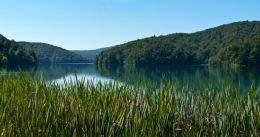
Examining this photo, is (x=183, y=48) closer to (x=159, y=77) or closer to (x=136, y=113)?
(x=159, y=77)

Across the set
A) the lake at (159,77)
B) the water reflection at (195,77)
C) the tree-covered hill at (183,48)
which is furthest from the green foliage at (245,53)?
the lake at (159,77)

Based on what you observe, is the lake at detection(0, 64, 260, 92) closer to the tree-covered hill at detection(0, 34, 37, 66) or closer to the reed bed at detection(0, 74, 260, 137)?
the reed bed at detection(0, 74, 260, 137)

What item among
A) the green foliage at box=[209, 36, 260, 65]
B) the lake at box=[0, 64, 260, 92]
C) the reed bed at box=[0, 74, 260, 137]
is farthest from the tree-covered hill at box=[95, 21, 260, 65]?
the reed bed at box=[0, 74, 260, 137]

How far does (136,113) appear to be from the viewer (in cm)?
627

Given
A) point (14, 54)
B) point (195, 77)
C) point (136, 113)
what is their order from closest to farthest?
point (136, 113) < point (195, 77) < point (14, 54)

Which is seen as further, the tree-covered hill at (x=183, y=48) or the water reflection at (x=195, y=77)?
the tree-covered hill at (x=183, y=48)

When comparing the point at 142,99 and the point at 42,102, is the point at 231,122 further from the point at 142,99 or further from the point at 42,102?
the point at 42,102

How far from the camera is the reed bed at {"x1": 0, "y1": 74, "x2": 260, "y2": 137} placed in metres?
6.01

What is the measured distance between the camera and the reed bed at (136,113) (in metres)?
6.01

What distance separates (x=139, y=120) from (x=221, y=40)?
15934 cm

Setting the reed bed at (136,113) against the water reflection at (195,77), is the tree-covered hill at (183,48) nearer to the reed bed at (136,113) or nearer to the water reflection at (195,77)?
the water reflection at (195,77)

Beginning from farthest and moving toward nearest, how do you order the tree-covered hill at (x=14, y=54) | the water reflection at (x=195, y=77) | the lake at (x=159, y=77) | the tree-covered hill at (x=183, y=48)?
the tree-covered hill at (x=183, y=48), the tree-covered hill at (x=14, y=54), the lake at (x=159, y=77), the water reflection at (x=195, y=77)

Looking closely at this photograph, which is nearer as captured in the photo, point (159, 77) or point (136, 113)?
point (136, 113)

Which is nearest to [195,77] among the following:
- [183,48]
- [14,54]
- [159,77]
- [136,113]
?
[136,113]
